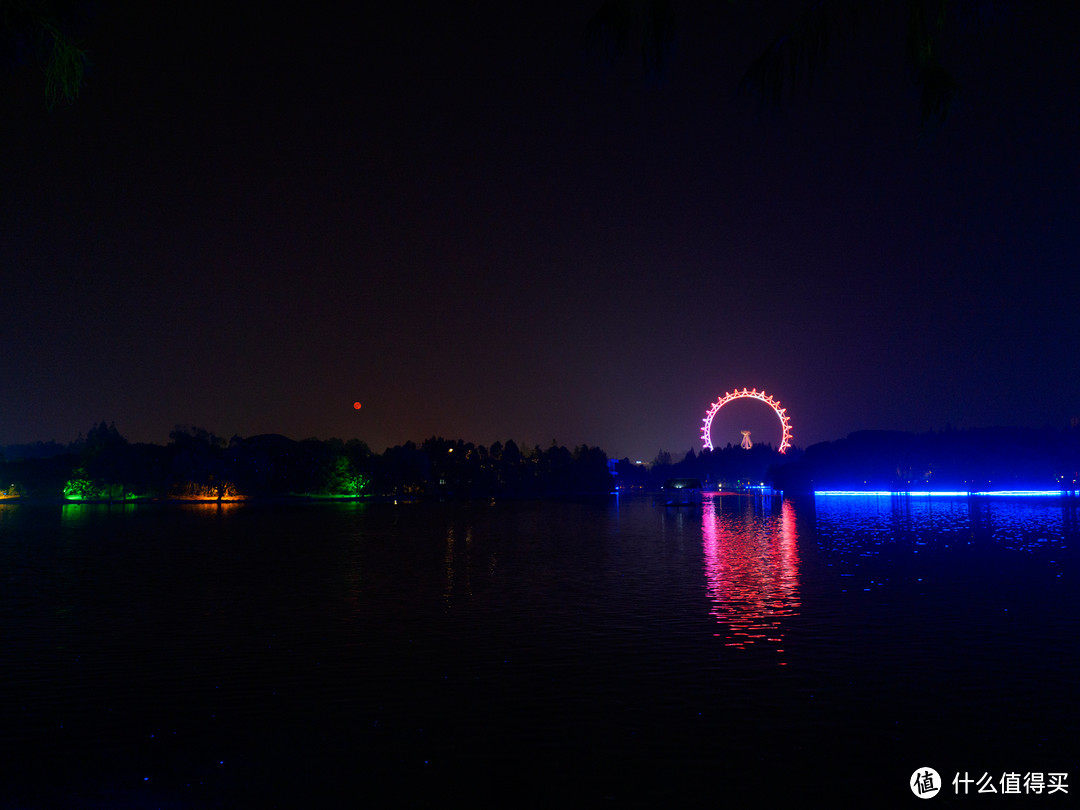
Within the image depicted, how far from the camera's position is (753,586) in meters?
33.2

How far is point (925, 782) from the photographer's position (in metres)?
12.0

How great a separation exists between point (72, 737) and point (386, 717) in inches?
206

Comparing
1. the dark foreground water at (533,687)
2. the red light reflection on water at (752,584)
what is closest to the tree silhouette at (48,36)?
the dark foreground water at (533,687)

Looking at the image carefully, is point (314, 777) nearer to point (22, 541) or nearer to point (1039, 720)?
point (1039, 720)

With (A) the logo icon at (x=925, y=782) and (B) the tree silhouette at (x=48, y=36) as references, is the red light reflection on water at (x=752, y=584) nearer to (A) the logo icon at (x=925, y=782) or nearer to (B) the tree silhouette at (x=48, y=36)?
(A) the logo icon at (x=925, y=782)

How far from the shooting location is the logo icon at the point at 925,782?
1166cm

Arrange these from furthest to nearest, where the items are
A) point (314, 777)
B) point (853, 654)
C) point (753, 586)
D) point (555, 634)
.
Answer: point (753, 586), point (555, 634), point (853, 654), point (314, 777)

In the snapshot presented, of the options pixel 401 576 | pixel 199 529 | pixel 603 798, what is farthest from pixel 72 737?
pixel 199 529

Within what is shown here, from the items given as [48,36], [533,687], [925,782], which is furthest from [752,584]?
[48,36]

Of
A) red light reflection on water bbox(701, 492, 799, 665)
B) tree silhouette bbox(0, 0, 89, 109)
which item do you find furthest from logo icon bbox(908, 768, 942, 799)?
tree silhouette bbox(0, 0, 89, 109)

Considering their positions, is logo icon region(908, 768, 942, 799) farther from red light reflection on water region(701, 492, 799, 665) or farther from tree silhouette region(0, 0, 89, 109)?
tree silhouette region(0, 0, 89, 109)

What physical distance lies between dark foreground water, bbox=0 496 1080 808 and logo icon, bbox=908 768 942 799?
15 centimetres

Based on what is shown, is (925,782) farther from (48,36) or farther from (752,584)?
(752,584)

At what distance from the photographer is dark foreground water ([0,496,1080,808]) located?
12070 millimetres
